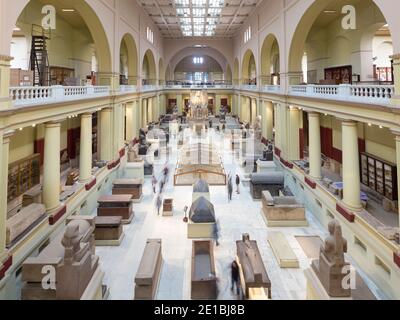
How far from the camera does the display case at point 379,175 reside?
521 inches

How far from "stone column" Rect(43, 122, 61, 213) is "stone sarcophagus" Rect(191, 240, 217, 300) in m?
5.28

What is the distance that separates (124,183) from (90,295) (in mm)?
9689

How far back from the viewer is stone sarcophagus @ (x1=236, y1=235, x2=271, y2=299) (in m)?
8.66

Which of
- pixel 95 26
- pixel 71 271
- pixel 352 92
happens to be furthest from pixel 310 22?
pixel 71 271

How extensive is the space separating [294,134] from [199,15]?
1799 centimetres

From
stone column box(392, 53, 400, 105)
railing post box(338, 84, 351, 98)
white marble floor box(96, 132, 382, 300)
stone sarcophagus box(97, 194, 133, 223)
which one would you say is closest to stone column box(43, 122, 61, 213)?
stone sarcophagus box(97, 194, 133, 223)

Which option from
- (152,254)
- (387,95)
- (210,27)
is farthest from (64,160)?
(210,27)

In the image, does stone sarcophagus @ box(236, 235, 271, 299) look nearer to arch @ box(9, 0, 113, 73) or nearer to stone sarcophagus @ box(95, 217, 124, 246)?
stone sarcophagus @ box(95, 217, 124, 246)

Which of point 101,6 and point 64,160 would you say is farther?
point 64,160

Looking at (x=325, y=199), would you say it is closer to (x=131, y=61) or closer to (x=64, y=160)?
(x=64, y=160)

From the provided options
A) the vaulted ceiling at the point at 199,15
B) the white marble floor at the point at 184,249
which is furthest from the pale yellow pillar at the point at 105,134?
the vaulted ceiling at the point at 199,15

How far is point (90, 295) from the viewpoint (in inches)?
300

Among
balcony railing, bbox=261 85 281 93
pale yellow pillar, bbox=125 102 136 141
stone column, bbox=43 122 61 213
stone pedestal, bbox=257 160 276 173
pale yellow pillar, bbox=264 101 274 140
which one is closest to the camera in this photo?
stone column, bbox=43 122 61 213

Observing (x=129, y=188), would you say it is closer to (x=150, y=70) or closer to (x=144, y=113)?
(x=144, y=113)
